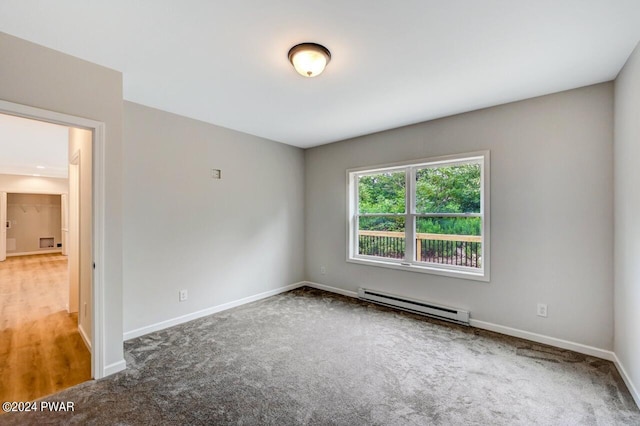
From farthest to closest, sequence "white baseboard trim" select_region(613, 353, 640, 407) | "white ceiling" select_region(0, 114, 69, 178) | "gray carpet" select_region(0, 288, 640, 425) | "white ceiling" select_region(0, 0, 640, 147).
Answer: "white ceiling" select_region(0, 114, 69, 178) < "white baseboard trim" select_region(613, 353, 640, 407) < "gray carpet" select_region(0, 288, 640, 425) < "white ceiling" select_region(0, 0, 640, 147)

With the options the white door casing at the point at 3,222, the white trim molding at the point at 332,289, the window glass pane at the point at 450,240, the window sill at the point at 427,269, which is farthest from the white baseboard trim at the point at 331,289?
the white door casing at the point at 3,222

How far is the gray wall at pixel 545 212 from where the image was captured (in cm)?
258

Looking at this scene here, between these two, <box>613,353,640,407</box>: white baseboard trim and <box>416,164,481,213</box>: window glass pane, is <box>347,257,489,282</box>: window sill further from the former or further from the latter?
<box>613,353,640,407</box>: white baseboard trim

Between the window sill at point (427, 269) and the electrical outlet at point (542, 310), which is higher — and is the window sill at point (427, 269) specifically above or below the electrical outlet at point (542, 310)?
above

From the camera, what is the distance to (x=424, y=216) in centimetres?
377

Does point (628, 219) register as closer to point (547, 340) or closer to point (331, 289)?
point (547, 340)

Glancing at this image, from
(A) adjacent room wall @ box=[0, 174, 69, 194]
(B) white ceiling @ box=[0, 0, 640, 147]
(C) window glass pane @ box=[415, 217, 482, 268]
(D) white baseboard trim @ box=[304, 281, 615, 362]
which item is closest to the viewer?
(B) white ceiling @ box=[0, 0, 640, 147]

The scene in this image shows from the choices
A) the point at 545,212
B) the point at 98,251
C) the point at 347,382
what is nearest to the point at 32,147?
the point at 98,251

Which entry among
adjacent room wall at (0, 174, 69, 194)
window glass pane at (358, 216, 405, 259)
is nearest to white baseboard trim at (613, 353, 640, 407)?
window glass pane at (358, 216, 405, 259)

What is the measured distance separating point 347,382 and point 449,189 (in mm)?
2579

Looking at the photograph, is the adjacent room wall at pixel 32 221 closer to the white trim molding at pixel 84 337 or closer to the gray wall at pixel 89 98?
the white trim molding at pixel 84 337

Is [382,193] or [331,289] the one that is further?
[331,289]

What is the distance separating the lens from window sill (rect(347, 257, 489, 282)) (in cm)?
326

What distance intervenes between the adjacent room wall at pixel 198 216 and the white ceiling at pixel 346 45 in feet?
1.91
